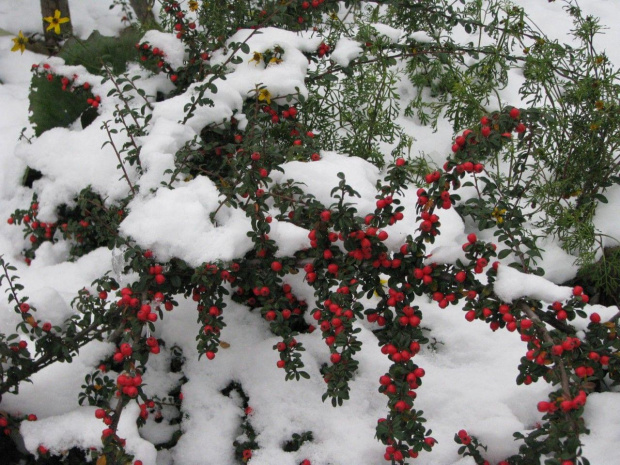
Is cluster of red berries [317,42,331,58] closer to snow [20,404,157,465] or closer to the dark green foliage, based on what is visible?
the dark green foliage

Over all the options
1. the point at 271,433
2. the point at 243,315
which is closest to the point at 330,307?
the point at 271,433

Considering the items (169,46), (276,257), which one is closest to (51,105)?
(169,46)

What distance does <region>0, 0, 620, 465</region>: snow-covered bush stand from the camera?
5.15ft

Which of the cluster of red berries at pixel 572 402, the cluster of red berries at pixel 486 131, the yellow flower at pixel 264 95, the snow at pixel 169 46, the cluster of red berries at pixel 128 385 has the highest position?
the snow at pixel 169 46

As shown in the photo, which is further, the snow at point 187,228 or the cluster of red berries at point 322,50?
the cluster of red berries at point 322,50

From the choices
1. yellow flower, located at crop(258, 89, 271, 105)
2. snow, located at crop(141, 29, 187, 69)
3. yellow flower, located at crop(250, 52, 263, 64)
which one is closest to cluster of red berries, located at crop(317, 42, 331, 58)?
yellow flower, located at crop(250, 52, 263, 64)

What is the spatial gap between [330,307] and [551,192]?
59.1 inches

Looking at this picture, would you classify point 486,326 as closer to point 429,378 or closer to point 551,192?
point 429,378

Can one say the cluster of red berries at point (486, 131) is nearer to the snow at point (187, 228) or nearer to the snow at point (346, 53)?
the snow at point (187, 228)

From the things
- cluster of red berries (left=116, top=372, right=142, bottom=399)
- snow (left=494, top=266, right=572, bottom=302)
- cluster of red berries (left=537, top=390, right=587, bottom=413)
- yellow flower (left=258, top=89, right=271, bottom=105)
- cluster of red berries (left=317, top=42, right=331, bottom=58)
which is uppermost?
cluster of red berries (left=317, top=42, right=331, bottom=58)

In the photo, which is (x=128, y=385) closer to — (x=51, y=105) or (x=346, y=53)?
(x=346, y=53)

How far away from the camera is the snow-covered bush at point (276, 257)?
157 centimetres

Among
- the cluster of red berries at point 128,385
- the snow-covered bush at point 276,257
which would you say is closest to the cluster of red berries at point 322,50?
the snow-covered bush at point 276,257

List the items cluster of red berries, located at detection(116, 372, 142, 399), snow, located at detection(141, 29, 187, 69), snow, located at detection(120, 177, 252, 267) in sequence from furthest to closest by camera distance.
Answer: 1. snow, located at detection(141, 29, 187, 69)
2. snow, located at detection(120, 177, 252, 267)
3. cluster of red berries, located at detection(116, 372, 142, 399)
